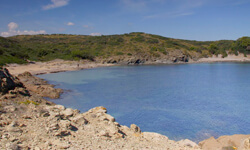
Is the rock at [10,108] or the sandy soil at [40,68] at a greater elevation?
the sandy soil at [40,68]

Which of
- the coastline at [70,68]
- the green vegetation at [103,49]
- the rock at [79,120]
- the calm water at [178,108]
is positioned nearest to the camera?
the coastline at [70,68]

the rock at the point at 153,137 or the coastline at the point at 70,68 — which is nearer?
the coastline at the point at 70,68

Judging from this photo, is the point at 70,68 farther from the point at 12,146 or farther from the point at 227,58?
the point at 227,58

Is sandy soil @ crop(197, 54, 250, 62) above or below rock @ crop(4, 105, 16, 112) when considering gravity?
above

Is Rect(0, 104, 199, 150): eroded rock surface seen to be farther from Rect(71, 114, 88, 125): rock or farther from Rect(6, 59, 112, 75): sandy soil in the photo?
Rect(6, 59, 112, 75): sandy soil

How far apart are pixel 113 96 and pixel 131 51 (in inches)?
2121

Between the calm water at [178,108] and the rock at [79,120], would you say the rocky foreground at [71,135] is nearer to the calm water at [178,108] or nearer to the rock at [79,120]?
the rock at [79,120]

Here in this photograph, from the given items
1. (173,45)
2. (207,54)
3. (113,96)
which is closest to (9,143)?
(113,96)

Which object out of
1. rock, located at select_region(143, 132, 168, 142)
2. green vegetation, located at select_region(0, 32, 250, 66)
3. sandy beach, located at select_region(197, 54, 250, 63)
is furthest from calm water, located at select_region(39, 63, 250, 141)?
sandy beach, located at select_region(197, 54, 250, 63)

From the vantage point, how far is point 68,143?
7508 mm

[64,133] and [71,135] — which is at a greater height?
[64,133]

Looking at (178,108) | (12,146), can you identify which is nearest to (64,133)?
(12,146)

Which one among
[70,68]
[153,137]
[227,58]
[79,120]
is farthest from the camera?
[227,58]

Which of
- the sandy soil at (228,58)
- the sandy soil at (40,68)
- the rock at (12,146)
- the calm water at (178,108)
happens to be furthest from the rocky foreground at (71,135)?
the sandy soil at (228,58)
